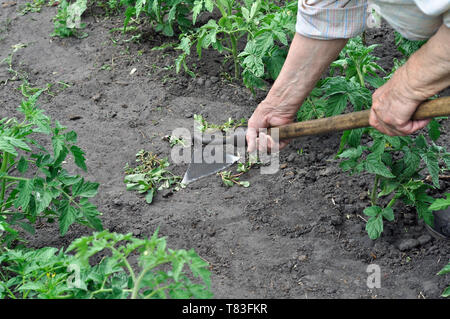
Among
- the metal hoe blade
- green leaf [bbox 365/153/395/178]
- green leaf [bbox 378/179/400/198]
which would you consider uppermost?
green leaf [bbox 365/153/395/178]

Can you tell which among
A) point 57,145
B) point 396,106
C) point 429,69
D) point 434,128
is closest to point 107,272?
point 57,145

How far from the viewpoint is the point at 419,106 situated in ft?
6.79

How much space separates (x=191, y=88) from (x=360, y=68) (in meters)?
1.53

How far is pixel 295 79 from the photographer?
2.42 m

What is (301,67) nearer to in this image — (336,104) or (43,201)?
(336,104)

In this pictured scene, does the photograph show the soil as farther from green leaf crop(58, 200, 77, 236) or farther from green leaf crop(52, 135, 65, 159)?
green leaf crop(52, 135, 65, 159)

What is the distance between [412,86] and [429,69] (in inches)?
4.3

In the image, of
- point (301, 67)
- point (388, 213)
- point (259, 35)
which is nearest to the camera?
point (301, 67)

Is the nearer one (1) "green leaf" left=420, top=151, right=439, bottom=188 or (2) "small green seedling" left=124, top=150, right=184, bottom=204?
(1) "green leaf" left=420, top=151, right=439, bottom=188

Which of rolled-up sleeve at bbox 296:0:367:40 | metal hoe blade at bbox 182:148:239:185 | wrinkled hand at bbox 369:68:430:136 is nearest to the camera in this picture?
wrinkled hand at bbox 369:68:430:136

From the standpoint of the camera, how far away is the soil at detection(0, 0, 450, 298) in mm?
2553

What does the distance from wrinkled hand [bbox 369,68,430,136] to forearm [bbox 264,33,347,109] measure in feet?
0.95

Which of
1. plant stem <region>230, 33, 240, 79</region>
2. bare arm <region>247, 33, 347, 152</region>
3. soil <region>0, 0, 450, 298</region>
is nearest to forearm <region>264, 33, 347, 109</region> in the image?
bare arm <region>247, 33, 347, 152</region>
